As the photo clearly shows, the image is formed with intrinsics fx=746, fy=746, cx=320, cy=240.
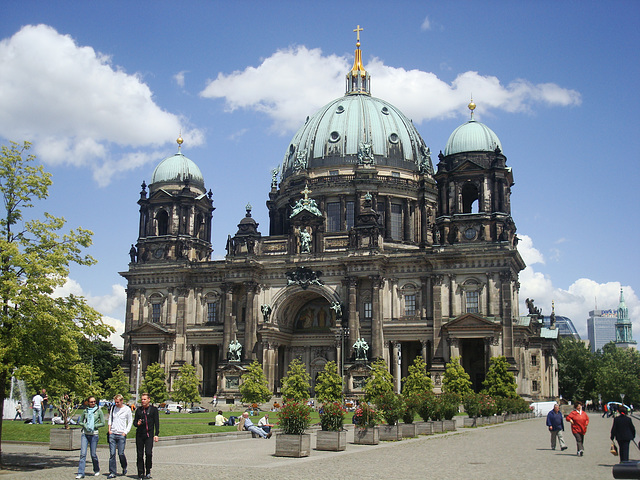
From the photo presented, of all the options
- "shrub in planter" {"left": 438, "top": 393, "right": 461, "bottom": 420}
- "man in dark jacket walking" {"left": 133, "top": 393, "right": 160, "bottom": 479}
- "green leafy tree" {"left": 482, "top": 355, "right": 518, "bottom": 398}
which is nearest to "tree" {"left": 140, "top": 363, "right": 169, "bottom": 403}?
"green leafy tree" {"left": 482, "top": 355, "right": 518, "bottom": 398}

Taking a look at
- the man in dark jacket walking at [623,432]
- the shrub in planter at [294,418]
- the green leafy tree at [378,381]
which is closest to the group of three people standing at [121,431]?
the shrub in planter at [294,418]

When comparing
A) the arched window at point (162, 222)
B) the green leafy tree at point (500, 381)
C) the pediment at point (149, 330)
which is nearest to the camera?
the green leafy tree at point (500, 381)

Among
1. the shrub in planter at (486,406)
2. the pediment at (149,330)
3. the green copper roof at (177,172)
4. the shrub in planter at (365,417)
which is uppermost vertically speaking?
the green copper roof at (177,172)

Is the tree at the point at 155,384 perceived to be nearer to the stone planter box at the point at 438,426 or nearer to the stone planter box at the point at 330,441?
the stone planter box at the point at 438,426

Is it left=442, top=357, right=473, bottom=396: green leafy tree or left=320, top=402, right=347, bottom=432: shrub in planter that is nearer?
left=320, top=402, right=347, bottom=432: shrub in planter

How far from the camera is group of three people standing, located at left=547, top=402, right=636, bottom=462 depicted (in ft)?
75.9

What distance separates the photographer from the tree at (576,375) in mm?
135625

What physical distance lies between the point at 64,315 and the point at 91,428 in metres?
3.82

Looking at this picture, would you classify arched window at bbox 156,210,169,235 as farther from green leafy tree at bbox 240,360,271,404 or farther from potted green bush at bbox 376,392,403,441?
potted green bush at bbox 376,392,403,441

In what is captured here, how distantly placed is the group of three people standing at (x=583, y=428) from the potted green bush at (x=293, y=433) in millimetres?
10064

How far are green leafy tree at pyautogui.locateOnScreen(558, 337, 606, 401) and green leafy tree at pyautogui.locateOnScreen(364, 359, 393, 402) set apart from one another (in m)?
75.1

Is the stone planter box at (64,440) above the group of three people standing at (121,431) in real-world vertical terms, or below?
below

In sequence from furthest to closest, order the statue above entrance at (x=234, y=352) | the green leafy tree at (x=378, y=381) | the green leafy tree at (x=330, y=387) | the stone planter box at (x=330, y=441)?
the statue above entrance at (x=234, y=352), the green leafy tree at (x=330, y=387), the green leafy tree at (x=378, y=381), the stone planter box at (x=330, y=441)

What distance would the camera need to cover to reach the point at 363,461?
81.9 ft
